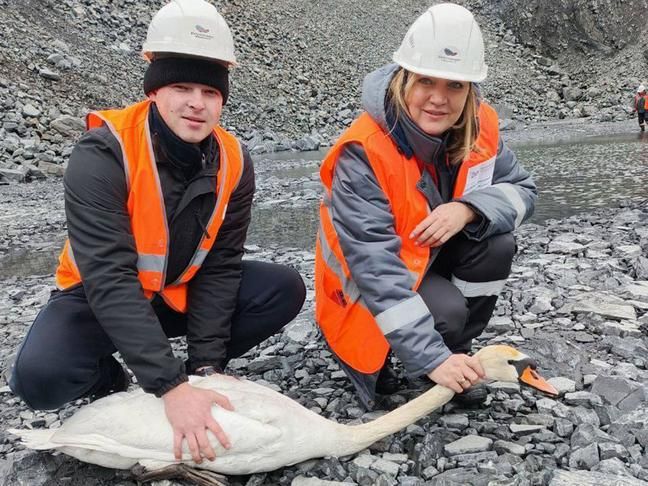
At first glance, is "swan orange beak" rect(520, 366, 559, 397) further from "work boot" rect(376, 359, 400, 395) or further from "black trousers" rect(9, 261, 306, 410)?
"black trousers" rect(9, 261, 306, 410)

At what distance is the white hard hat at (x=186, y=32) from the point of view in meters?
2.60

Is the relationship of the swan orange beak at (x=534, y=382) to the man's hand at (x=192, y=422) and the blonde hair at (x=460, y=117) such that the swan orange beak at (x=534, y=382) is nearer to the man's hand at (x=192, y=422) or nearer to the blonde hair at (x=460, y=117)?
the blonde hair at (x=460, y=117)

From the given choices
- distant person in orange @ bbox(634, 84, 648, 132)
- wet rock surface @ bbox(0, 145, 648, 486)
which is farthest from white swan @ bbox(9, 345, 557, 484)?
distant person in orange @ bbox(634, 84, 648, 132)

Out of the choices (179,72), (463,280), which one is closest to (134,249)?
(179,72)

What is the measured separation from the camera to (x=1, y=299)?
18.1 ft

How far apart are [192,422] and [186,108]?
4.33ft

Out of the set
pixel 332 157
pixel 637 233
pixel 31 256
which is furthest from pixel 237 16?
pixel 332 157

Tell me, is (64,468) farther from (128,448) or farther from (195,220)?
(195,220)

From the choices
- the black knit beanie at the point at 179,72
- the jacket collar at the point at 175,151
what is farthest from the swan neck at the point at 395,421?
the black knit beanie at the point at 179,72

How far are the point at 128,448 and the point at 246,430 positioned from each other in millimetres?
476

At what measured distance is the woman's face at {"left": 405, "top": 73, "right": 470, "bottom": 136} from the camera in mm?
2748

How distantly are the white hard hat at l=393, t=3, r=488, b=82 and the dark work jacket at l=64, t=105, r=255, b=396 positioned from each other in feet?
3.29

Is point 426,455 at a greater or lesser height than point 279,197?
greater

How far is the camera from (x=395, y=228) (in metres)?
2.89
